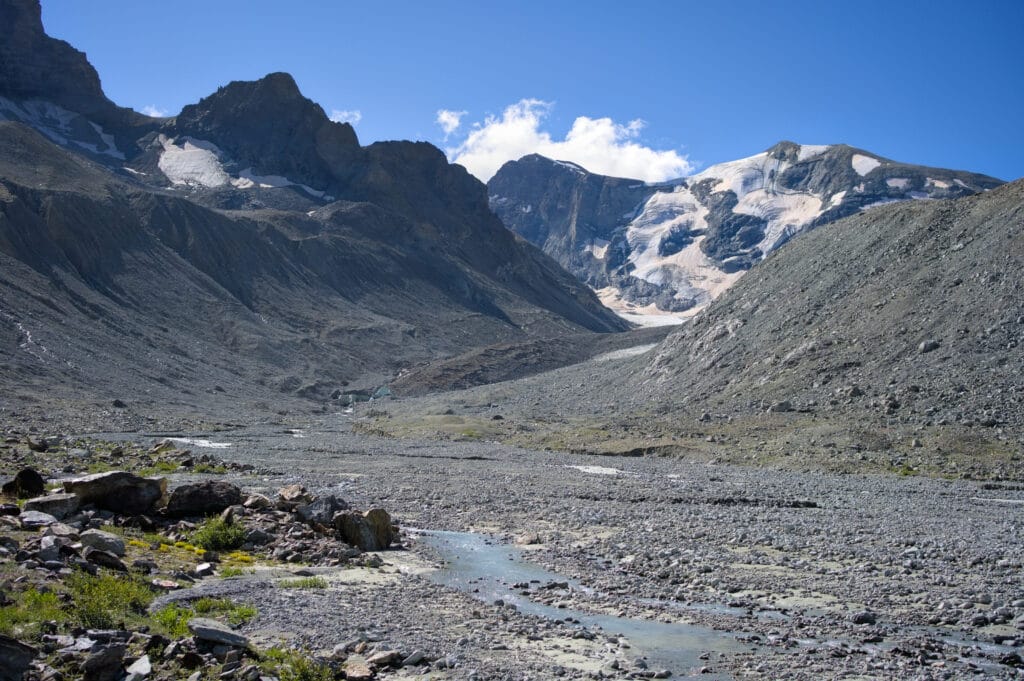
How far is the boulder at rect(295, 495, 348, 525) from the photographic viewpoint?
23.9 m

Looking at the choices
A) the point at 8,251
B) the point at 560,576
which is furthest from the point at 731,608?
the point at 8,251

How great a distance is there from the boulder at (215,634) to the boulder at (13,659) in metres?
2.28

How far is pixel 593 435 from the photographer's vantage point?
64.8 m

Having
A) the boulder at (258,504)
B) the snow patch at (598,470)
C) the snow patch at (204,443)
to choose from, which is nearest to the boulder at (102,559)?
the boulder at (258,504)

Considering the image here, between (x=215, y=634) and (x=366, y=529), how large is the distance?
9.94 meters

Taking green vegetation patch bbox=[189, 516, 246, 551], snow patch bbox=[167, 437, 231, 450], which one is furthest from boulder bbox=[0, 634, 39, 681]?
snow patch bbox=[167, 437, 231, 450]

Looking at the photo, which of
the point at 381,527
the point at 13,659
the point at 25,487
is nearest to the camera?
the point at 13,659

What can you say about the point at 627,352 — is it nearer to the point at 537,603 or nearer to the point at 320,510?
the point at 320,510

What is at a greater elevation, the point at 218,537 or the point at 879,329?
the point at 879,329

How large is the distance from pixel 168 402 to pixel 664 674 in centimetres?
7784

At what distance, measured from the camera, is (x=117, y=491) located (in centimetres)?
2220

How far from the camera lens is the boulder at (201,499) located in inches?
909

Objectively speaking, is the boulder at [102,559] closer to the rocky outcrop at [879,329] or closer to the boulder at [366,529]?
the boulder at [366,529]

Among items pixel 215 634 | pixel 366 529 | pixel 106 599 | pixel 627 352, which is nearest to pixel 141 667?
pixel 215 634
